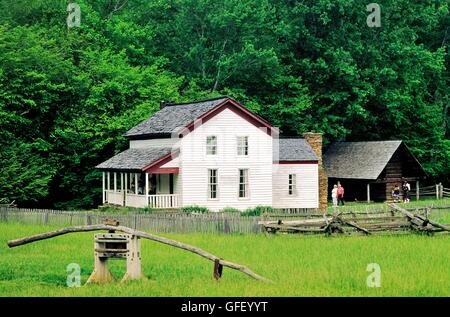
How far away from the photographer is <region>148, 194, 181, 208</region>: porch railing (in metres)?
46.3

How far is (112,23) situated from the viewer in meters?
63.0

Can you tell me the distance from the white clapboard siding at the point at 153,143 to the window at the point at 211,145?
200 centimetres

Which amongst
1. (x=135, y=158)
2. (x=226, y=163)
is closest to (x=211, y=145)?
(x=226, y=163)

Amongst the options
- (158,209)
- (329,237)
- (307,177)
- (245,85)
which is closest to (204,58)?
(245,85)

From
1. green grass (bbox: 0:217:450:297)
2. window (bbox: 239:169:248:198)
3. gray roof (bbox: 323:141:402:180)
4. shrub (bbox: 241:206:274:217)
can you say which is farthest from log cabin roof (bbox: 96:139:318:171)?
green grass (bbox: 0:217:450:297)

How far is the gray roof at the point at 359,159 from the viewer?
2338 inches

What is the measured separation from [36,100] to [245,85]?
63.8 feet

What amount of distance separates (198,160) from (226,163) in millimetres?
1866

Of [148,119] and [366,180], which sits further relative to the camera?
[366,180]

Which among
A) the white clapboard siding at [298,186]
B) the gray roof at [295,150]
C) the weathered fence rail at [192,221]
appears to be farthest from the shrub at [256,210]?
the weathered fence rail at [192,221]

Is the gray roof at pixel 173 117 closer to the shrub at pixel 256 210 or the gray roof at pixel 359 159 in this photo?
the shrub at pixel 256 210
